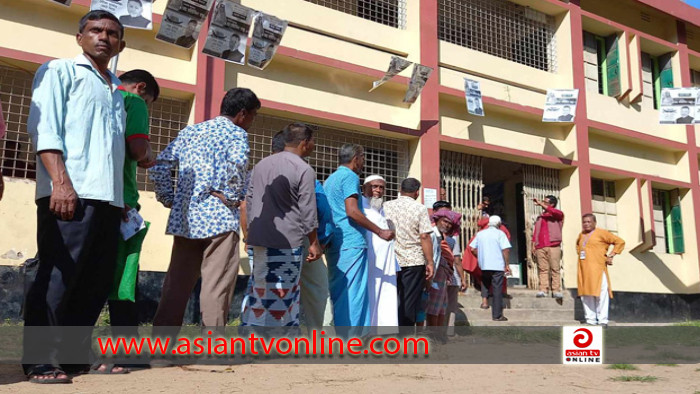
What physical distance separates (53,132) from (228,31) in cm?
427

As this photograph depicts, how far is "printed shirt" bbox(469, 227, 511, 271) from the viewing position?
25.7 feet

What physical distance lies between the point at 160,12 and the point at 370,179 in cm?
363

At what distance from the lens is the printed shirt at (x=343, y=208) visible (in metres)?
4.44

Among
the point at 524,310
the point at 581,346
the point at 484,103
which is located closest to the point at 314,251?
the point at 581,346

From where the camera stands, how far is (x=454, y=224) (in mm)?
6184

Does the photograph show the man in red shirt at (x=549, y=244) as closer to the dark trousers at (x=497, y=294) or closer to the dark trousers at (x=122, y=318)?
the dark trousers at (x=497, y=294)

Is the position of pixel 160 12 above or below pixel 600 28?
A: below

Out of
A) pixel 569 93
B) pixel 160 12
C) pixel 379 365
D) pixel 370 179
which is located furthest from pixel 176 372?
pixel 569 93

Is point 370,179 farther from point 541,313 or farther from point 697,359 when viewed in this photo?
point 541,313

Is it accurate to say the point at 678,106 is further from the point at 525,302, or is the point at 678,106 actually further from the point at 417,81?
the point at 417,81

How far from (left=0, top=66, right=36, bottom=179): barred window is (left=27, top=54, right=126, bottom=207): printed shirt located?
393 cm

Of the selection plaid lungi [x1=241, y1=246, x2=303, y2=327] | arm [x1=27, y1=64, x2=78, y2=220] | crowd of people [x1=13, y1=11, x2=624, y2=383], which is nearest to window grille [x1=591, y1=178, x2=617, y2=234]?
crowd of people [x1=13, y1=11, x2=624, y2=383]

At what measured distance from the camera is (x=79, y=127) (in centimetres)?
274

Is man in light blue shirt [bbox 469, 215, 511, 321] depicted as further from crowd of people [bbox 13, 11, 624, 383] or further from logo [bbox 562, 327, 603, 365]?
logo [bbox 562, 327, 603, 365]
